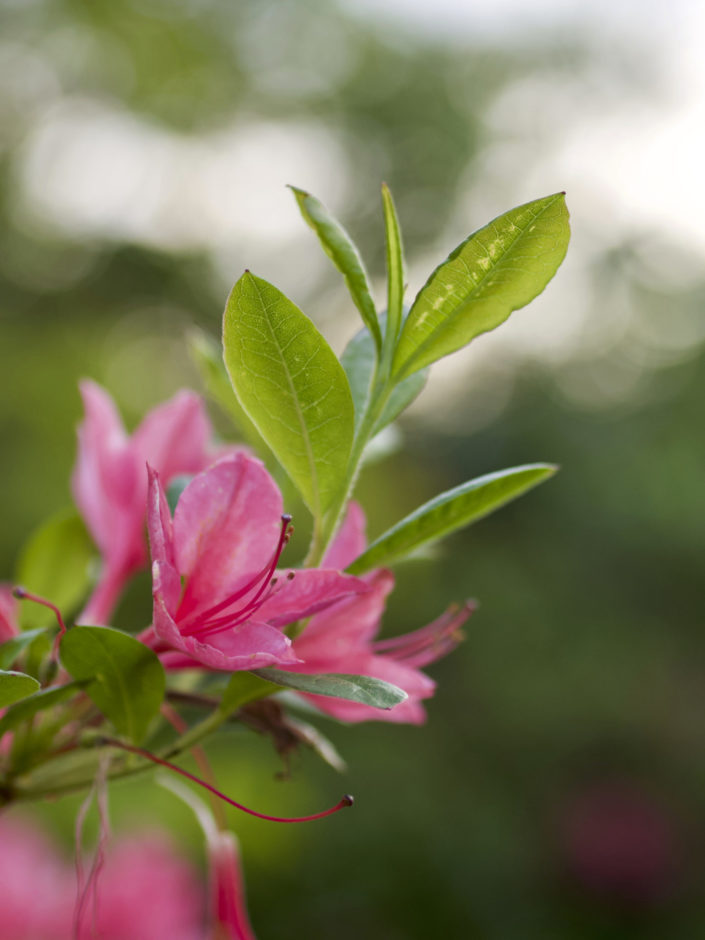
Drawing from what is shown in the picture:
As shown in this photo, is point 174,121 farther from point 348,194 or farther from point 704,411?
point 704,411

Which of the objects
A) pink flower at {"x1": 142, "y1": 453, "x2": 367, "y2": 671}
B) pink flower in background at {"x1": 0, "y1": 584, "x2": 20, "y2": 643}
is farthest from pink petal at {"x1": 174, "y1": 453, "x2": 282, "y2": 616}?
pink flower in background at {"x1": 0, "y1": 584, "x2": 20, "y2": 643}

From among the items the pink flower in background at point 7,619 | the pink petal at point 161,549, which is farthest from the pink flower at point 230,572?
the pink flower in background at point 7,619

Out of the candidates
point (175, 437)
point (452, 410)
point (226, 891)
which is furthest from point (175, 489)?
point (452, 410)

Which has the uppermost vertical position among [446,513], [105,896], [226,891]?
[446,513]

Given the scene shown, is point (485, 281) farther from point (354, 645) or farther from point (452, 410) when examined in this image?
point (452, 410)

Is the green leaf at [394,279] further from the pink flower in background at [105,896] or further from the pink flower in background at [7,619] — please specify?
the pink flower in background at [105,896]

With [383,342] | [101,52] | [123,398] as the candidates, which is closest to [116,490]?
[383,342]

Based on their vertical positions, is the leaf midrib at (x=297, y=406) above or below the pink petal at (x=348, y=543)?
above

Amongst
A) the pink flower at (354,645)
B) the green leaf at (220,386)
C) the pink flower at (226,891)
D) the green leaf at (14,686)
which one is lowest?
the pink flower at (226,891)
